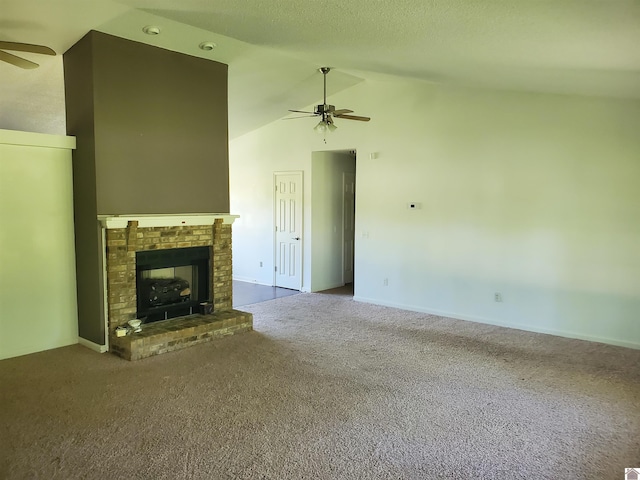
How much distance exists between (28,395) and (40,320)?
1.32 metres

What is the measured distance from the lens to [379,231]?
6695 millimetres

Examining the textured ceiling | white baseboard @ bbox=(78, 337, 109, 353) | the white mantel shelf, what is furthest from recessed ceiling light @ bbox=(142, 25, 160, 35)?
white baseboard @ bbox=(78, 337, 109, 353)

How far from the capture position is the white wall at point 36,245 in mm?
4324

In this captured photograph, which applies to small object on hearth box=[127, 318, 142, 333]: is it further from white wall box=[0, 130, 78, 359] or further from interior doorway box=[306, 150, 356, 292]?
interior doorway box=[306, 150, 356, 292]

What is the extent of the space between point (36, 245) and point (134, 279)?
1049mm

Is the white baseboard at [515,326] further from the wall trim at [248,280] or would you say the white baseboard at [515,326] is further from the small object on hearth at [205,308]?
the small object on hearth at [205,308]

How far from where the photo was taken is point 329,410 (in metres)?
3.21

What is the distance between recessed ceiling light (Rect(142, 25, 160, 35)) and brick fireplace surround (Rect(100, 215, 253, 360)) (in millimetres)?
1873

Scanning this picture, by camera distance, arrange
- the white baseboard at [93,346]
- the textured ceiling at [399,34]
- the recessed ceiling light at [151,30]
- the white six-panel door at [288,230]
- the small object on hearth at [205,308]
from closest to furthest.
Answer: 1. the textured ceiling at [399,34]
2. the recessed ceiling light at [151,30]
3. the white baseboard at [93,346]
4. the small object on hearth at [205,308]
5. the white six-panel door at [288,230]

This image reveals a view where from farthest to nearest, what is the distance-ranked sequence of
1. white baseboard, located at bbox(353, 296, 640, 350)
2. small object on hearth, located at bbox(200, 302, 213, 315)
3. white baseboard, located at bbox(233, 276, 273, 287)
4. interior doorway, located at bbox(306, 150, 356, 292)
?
1. white baseboard, located at bbox(233, 276, 273, 287)
2. interior doorway, located at bbox(306, 150, 356, 292)
3. small object on hearth, located at bbox(200, 302, 213, 315)
4. white baseboard, located at bbox(353, 296, 640, 350)

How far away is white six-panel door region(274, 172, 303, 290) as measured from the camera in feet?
25.4

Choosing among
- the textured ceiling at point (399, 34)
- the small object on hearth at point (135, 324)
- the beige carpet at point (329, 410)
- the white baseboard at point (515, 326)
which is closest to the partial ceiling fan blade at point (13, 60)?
the textured ceiling at point (399, 34)

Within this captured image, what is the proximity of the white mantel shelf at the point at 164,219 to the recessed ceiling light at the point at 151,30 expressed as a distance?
1869 millimetres

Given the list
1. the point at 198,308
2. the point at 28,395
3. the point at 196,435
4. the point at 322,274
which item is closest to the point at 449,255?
the point at 322,274
